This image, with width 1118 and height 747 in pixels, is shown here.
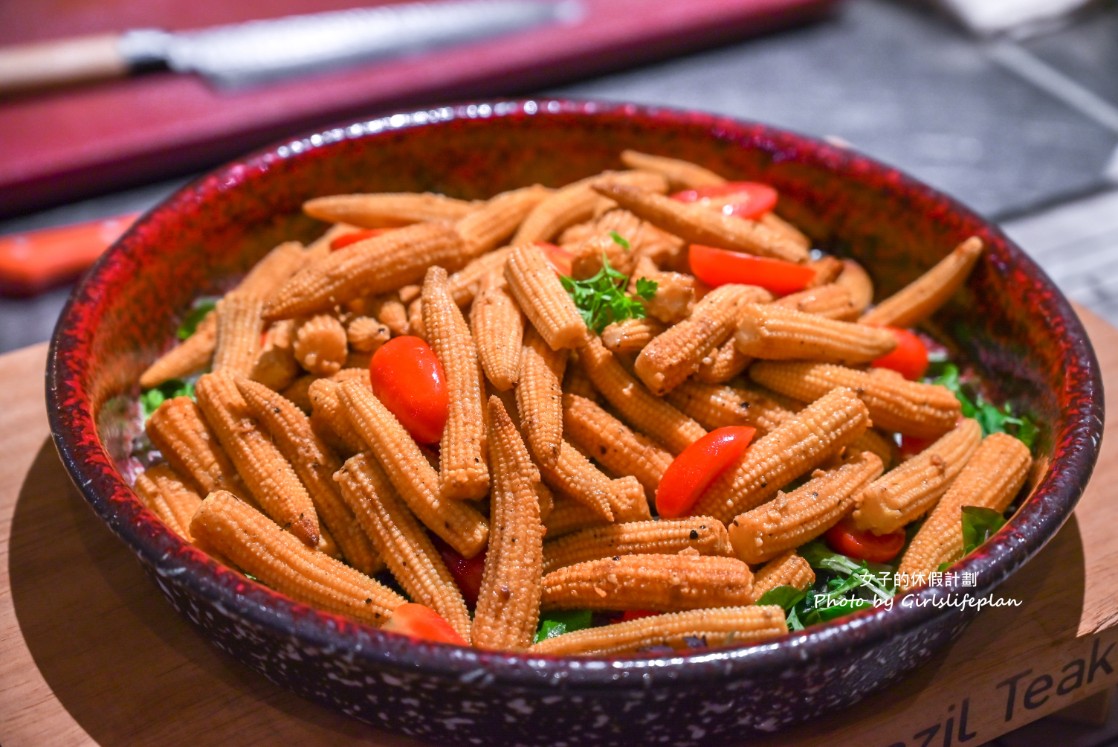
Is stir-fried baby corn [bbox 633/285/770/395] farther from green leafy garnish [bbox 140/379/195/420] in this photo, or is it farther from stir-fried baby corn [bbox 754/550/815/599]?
green leafy garnish [bbox 140/379/195/420]

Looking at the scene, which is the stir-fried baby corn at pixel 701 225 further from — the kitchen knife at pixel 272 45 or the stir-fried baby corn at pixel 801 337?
the kitchen knife at pixel 272 45

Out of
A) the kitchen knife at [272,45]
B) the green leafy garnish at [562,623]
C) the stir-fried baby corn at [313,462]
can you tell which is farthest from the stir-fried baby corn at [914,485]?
the kitchen knife at [272,45]

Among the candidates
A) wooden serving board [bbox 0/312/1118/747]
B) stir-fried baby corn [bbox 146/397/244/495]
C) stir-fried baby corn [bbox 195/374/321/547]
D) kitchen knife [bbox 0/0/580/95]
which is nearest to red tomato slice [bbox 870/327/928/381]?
wooden serving board [bbox 0/312/1118/747]

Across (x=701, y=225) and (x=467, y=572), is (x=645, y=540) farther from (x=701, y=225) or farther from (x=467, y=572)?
(x=701, y=225)

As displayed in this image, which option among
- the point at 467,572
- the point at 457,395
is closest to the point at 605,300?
the point at 457,395

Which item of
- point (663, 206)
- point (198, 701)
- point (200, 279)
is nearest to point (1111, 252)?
point (663, 206)

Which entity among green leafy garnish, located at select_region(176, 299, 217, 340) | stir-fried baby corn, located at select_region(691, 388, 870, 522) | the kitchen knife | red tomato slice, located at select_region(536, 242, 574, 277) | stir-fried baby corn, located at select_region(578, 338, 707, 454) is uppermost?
the kitchen knife

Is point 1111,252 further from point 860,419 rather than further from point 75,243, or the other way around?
point 75,243
